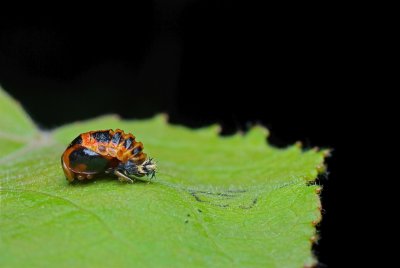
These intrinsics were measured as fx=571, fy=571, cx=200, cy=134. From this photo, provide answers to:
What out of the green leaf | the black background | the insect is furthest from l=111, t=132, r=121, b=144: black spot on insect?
the black background

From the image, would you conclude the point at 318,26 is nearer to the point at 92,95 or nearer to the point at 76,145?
the point at 92,95

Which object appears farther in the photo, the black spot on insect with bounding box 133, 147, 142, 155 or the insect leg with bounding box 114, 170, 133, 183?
the black spot on insect with bounding box 133, 147, 142, 155

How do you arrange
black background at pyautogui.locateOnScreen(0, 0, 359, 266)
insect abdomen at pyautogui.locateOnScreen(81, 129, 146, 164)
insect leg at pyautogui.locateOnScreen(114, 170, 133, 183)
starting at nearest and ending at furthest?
insect leg at pyautogui.locateOnScreen(114, 170, 133, 183)
insect abdomen at pyautogui.locateOnScreen(81, 129, 146, 164)
black background at pyautogui.locateOnScreen(0, 0, 359, 266)

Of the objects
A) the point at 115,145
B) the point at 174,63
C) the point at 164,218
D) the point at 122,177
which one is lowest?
the point at 164,218

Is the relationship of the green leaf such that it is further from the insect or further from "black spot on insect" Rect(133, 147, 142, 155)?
"black spot on insect" Rect(133, 147, 142, 155)

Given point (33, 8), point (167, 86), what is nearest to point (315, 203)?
point (167, 86)

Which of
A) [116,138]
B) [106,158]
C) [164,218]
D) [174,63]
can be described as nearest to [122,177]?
[106,158]

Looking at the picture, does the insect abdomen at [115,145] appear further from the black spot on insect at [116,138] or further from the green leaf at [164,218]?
the green leaf at [164,218]

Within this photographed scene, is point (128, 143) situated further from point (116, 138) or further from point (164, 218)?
point (164, 218)
